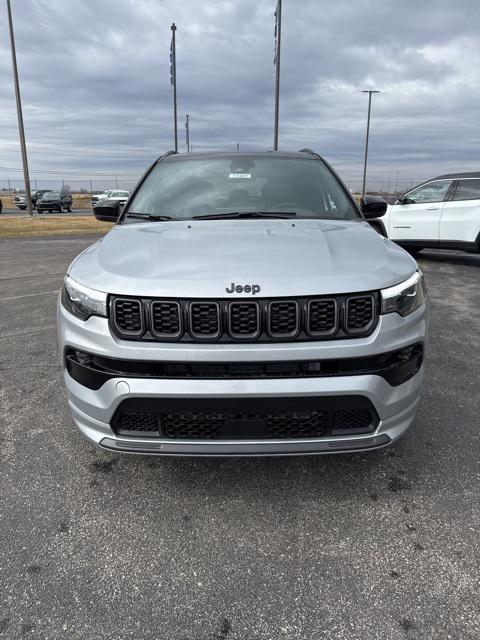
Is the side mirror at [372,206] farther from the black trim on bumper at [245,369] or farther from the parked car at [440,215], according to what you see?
the parked car at [440,215]

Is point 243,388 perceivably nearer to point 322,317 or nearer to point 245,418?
point 245,418

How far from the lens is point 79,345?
2287mm

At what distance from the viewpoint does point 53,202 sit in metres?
36.8

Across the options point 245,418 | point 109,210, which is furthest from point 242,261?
point 109,210

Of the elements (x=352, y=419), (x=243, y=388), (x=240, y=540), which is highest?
(x=243, y=388)

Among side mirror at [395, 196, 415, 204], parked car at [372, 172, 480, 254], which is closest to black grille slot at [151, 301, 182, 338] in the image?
parked car at [372, 172, 480, 254]

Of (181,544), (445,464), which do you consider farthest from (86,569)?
(445,464)

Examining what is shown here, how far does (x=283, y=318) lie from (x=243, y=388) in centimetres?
35

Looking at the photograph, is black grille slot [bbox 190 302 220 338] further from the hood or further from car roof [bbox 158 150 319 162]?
car roof [bbox 158 150 319 162]

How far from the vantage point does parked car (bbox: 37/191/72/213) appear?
36500 millimetres

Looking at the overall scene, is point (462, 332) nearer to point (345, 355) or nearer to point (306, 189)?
point (306, 189)

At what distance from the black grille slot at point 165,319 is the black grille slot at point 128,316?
64 millimetres

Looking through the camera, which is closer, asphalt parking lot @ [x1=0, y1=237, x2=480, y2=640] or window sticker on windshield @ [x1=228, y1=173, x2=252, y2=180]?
asphalt parking lot @ [x1=0, y1=237, x2=480, y2=640]

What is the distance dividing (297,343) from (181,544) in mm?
1046
